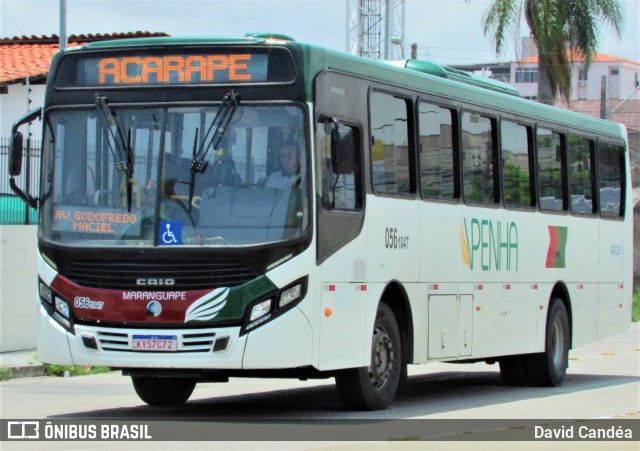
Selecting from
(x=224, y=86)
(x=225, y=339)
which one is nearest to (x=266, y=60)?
(x=224, y=86)

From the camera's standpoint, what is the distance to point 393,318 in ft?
44.9

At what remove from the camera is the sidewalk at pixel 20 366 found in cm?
1808

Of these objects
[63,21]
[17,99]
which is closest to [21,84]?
[17,99]

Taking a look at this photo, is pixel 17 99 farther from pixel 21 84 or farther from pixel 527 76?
pixel 527 76

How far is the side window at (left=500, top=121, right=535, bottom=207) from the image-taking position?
16719 millimetres

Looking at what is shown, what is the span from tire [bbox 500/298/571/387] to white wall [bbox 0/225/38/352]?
7317mm

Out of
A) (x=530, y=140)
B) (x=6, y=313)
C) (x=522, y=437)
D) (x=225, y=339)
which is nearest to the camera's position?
(x=522, y=437)

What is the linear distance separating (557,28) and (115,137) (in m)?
32.8

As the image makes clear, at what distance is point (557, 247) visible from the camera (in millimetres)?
18125

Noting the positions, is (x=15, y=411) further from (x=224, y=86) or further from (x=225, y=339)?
(x=224, y=86)

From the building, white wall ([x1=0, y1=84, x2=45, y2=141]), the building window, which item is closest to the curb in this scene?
the building

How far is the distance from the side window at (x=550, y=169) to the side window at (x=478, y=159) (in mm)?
1616

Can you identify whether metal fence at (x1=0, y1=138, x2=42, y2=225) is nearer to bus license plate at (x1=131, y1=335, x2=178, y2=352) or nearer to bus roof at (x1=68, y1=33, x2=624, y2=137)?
bus roof at (x1=68, y1=33, x2=624, y2=137)

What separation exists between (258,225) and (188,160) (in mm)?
877
